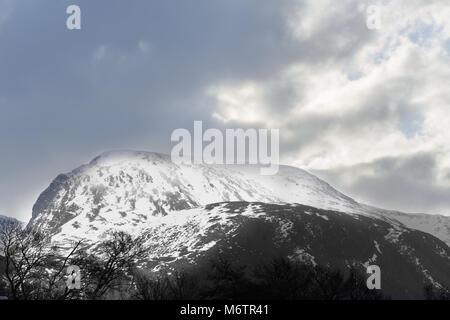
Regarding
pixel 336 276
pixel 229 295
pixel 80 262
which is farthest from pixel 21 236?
pixel 336 276

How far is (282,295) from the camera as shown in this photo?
2936 inches

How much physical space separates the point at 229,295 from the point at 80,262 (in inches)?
1111
